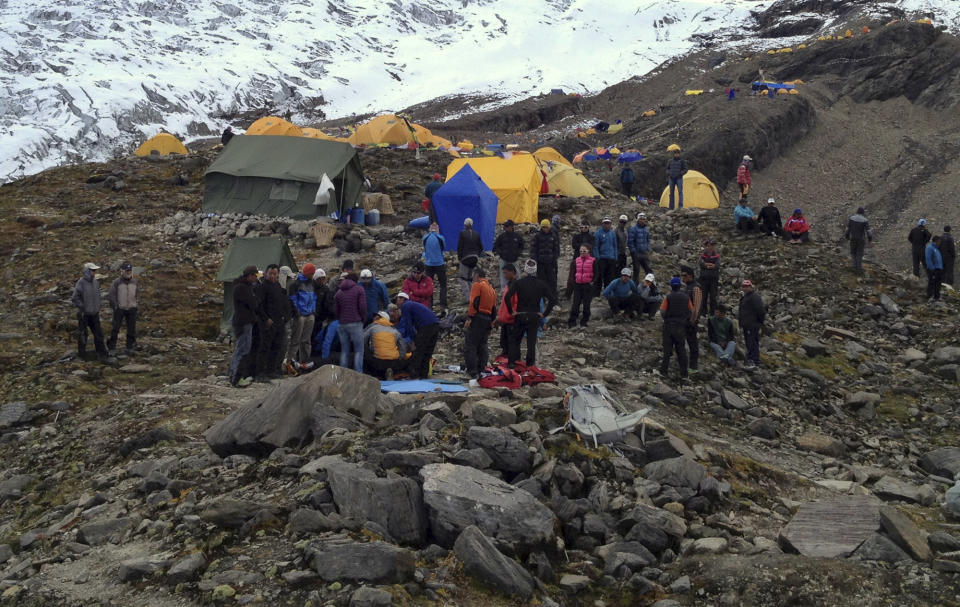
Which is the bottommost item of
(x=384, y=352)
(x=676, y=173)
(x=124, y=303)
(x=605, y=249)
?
(x=384, y=352)

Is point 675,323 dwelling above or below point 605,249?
below

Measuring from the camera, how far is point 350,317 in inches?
446

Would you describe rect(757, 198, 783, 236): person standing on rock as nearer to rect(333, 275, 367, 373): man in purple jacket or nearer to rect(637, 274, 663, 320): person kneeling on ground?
rect(637, 274, 663, 320): person kneeling on ground

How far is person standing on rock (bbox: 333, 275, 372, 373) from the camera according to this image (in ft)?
37.1

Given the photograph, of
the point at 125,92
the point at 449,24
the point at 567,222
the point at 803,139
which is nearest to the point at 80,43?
the point at 125,92

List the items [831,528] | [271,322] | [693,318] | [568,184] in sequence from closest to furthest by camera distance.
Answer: [831,528], [271,322], [693,318], [568,184]

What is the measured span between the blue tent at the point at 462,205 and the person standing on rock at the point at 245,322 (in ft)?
28.5

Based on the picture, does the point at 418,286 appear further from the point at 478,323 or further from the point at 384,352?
the point at 478,323

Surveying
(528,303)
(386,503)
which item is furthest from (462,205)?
(386,503)

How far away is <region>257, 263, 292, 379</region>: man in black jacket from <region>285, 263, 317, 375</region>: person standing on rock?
0.26 metres

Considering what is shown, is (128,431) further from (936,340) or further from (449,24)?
(449,24)

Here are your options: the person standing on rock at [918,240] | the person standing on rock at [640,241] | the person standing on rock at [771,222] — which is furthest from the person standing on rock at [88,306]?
the person standing on rock at [918,240]

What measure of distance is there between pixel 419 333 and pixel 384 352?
602 millimetres

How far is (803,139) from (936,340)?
93.2 ft
